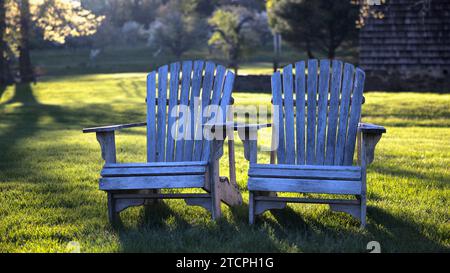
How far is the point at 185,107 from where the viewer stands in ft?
18.1

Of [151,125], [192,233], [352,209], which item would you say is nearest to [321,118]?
[352,209]

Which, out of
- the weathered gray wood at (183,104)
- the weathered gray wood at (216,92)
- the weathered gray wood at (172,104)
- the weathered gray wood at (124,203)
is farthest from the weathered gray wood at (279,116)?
the weathered gray wood at (124,203)

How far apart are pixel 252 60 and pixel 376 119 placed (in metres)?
36.3

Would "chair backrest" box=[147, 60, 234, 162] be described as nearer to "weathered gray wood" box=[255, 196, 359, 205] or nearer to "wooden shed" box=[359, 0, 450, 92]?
"weathered gray wood" box=[255, 196, 359, 205]

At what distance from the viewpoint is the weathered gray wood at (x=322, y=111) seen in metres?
5.21

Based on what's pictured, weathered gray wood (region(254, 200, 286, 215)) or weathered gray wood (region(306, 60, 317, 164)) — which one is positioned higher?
weathered gray wood (region(306, 60, 317, 164))

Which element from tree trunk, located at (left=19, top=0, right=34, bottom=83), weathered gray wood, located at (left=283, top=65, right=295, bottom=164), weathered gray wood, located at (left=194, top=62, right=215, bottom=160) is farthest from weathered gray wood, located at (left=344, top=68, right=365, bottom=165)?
tree trunk, located at (left=19, top=0, right=34, bottom=83)

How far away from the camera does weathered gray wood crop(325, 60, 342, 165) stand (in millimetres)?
5180

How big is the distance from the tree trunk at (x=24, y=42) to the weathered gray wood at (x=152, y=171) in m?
22.3

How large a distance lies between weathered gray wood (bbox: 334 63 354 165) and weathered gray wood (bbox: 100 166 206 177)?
1.22 metres

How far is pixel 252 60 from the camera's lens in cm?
4900

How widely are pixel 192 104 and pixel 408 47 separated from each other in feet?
54.5

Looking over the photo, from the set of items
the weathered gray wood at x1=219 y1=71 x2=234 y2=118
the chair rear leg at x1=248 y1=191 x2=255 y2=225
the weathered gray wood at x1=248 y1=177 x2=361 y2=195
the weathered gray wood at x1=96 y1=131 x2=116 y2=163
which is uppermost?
the weathered gray wood at x1=219 y1=71 x2=234 y2=118
